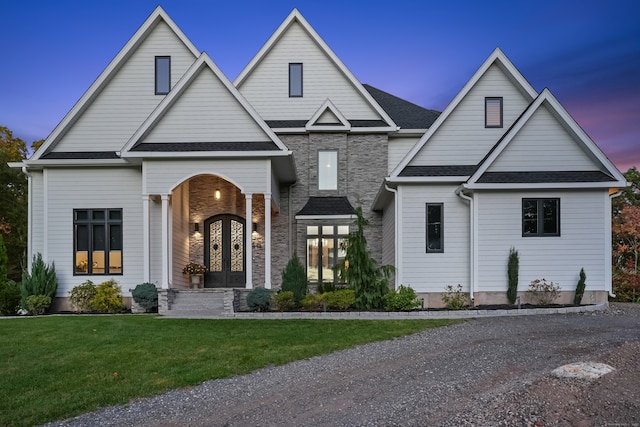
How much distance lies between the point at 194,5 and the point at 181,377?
636 inches

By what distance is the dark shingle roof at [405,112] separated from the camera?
19.4m

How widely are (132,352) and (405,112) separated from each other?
14.8 meters

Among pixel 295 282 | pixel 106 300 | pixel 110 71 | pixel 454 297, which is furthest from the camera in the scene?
pixel 110 71

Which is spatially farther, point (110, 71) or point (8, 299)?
point (110, 71)

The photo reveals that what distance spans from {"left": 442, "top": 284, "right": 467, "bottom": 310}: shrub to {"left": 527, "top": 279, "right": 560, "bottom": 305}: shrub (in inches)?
72.8

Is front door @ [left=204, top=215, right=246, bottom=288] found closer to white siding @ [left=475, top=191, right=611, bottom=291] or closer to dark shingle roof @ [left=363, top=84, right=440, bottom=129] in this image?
dark shingle roof @ [left=363, top=84, right=440, bottom=129]

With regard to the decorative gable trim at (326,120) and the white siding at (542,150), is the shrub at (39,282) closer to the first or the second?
the decorative gable trim at (326,120)

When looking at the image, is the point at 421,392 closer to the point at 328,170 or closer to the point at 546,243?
the point at 546,243

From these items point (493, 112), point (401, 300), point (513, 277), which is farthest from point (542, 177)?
point (401, 300)

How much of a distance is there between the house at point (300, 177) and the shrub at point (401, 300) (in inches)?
56.3

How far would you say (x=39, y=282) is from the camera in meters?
15.7

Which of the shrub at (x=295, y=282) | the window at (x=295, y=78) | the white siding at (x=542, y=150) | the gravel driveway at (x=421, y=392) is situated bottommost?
the gravel driveway at (x=421, y=392)

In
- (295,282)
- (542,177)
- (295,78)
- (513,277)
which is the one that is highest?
(295,78)

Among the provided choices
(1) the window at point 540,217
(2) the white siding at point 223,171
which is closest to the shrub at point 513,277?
(1) the window at point 540,217
